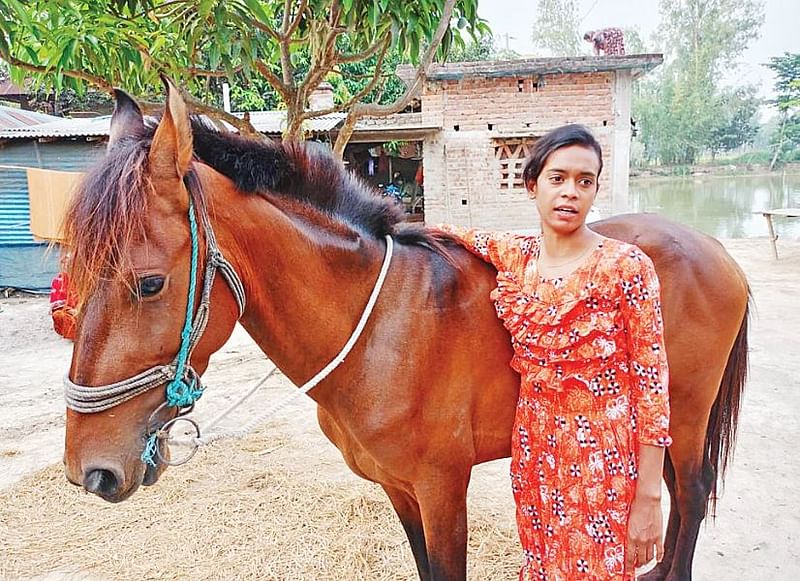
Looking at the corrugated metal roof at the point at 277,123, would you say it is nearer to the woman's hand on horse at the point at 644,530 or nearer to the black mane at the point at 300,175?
the black mane at the point at 300,175

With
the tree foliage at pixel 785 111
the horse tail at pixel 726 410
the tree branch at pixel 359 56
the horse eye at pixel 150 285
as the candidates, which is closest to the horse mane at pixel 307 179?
the horse eye at pixel 150 285

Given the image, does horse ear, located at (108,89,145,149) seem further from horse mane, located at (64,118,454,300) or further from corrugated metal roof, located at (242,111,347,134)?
corrugated metal roof, located at (242,111,347,134)

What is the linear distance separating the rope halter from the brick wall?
11612 mm

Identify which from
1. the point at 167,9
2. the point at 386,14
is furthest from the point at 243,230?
the point at 167,9

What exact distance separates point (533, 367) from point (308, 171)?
2.85ft

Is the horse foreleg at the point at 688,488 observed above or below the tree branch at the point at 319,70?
below

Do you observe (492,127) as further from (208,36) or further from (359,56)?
(208,36)

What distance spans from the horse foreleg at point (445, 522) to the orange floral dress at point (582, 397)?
0.62 ft

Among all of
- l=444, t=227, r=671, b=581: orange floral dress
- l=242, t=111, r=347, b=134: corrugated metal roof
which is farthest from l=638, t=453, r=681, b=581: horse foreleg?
l=242, t=111, r=347, b=134: corrugated metal roof

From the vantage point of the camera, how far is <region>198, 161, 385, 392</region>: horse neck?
4.60 ft

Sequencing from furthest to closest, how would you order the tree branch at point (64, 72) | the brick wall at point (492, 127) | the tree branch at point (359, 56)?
the brick wall at point (492, 127), the tree branch at point (359, 56), the tree branch at point (64, 72)

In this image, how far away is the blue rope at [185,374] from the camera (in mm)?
1239

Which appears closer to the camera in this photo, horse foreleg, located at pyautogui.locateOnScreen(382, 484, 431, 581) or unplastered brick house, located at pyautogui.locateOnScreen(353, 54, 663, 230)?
horse foreleg, located at pyautogui.locateOnScreen(382, 484, 431, 581)

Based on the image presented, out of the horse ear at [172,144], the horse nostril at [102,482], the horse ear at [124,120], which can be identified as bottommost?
the horse nostril at [102,482]
